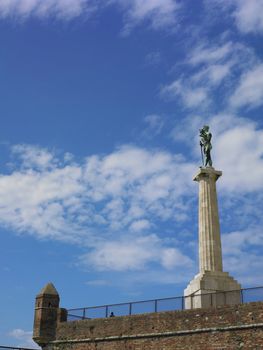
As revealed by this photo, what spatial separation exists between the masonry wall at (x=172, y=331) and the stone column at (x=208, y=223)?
16.8 ft

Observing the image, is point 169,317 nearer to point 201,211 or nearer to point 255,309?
point 255,309

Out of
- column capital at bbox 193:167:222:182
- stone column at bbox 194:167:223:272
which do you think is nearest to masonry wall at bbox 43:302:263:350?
stone column at bbox 194:167:223:272

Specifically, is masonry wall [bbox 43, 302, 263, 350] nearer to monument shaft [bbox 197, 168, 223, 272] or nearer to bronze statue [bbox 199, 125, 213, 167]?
monument shaft [bbox 197, 168, 223, 272]

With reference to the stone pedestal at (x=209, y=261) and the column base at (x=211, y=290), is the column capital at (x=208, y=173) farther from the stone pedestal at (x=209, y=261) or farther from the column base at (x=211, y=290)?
the column base at (x=211, y=290)

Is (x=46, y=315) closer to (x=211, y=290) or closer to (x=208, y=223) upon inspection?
(x=211, y=290)

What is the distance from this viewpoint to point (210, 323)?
21500 millimetres

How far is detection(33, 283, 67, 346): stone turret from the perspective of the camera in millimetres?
26641

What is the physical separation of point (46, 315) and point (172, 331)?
7639mm

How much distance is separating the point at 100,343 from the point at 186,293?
527 cm

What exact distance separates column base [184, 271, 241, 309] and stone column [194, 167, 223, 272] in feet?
2.05

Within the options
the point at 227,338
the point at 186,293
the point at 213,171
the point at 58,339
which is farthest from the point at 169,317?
the point at 213,171

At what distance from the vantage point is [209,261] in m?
27.4

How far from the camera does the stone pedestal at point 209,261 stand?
25.0 m

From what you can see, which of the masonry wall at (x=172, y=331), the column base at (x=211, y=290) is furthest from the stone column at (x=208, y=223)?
the masonry wall at (x=172, y=331)
